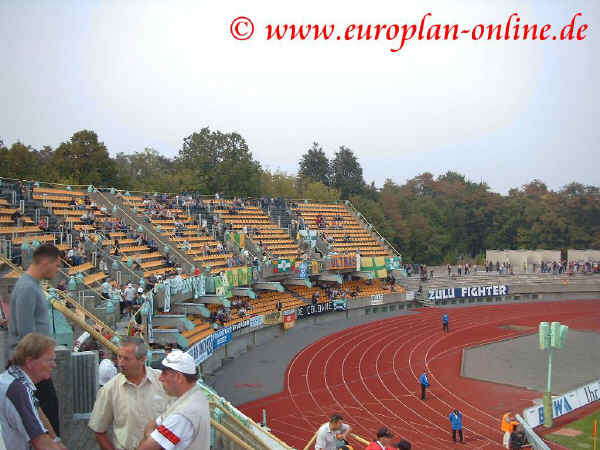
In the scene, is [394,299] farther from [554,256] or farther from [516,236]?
[516,236]

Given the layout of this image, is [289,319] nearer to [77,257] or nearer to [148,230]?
[148,230]

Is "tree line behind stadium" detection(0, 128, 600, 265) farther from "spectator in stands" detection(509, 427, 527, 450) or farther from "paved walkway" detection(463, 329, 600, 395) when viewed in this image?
"spectator in stands" detection(509, 427, 527, 450)

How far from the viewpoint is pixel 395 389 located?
21.4m

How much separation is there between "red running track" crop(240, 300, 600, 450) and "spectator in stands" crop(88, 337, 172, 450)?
1288 cm

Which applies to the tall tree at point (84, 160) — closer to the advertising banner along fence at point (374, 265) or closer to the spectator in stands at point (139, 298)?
the advertising banner along fence at point (374, 265)

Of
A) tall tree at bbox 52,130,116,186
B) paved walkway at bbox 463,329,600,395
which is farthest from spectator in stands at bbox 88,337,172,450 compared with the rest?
tall tree at bbox 52,130,116,186

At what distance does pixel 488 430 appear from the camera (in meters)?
Answer: 16.9

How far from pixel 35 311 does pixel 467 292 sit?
145 feet

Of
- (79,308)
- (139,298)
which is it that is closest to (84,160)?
(139,298)

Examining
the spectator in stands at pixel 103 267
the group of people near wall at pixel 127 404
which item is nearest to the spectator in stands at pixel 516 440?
the group of people near wall at pixel 127 404

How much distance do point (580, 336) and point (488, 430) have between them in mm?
18278

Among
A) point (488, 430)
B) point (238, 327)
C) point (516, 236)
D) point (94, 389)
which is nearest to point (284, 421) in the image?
point (488, 430)

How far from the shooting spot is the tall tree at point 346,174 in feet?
232

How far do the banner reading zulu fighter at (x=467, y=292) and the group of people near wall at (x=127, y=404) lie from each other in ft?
137
